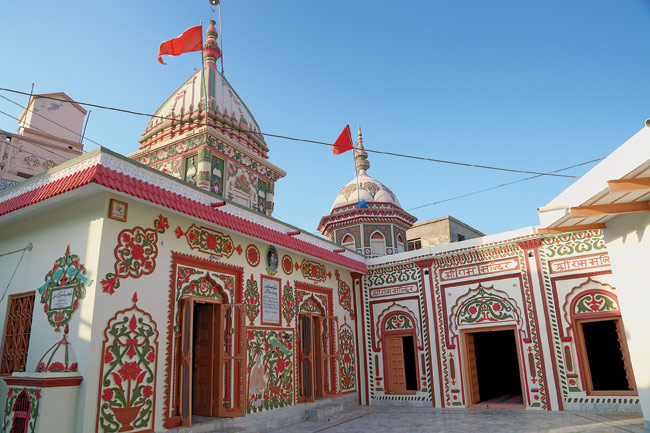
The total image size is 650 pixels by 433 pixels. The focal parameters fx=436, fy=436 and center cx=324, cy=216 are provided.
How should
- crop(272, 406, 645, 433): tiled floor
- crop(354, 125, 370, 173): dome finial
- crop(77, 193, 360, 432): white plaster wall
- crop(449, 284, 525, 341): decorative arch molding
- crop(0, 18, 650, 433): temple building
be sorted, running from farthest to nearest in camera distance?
crop(354, 125, 370, 173): dome finial
crop(449, 284, 525, 341): decorative arch molding
crop(272, 406, 645, 433): tiled floor
crop(0, 18, 650, 433): temple building
crop(77, 193, 360, 432): white plaster wall

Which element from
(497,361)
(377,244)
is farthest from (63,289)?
(497,361)

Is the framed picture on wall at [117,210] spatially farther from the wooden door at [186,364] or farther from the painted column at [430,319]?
the painted column at [430,319]

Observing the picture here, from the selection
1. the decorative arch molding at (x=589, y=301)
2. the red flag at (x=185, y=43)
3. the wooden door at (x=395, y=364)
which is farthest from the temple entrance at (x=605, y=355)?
the red flag at (x=185, y=43)

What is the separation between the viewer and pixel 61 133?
16.3 m

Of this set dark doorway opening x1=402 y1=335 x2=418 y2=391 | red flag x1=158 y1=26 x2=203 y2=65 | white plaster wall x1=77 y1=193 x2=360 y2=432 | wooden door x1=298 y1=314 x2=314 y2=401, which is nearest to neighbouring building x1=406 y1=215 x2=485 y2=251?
dark doorway opening x1=402 y1=335 x2=418 y2=391

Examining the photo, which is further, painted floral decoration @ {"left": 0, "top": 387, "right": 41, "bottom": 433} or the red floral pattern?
the red floral pattern

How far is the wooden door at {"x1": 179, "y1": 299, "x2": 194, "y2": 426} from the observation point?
569 cm

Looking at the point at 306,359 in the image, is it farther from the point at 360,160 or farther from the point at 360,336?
the point at 360,160

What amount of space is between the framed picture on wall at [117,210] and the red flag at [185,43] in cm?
519

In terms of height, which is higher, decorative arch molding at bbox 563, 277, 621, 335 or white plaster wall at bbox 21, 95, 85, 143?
white plaster wall at bbox 21, 95, 85, 143

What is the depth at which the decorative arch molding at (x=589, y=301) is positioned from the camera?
747 centimetres

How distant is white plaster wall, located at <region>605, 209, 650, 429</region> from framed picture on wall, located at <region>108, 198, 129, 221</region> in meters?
6.60

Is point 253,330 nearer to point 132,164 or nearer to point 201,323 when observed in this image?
point 201,323

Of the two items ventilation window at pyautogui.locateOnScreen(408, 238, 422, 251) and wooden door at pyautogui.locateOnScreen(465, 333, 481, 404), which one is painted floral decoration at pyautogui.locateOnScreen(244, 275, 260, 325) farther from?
ventilation window at pyautogui.locateOnScreen(408, 238, 422, 251)
